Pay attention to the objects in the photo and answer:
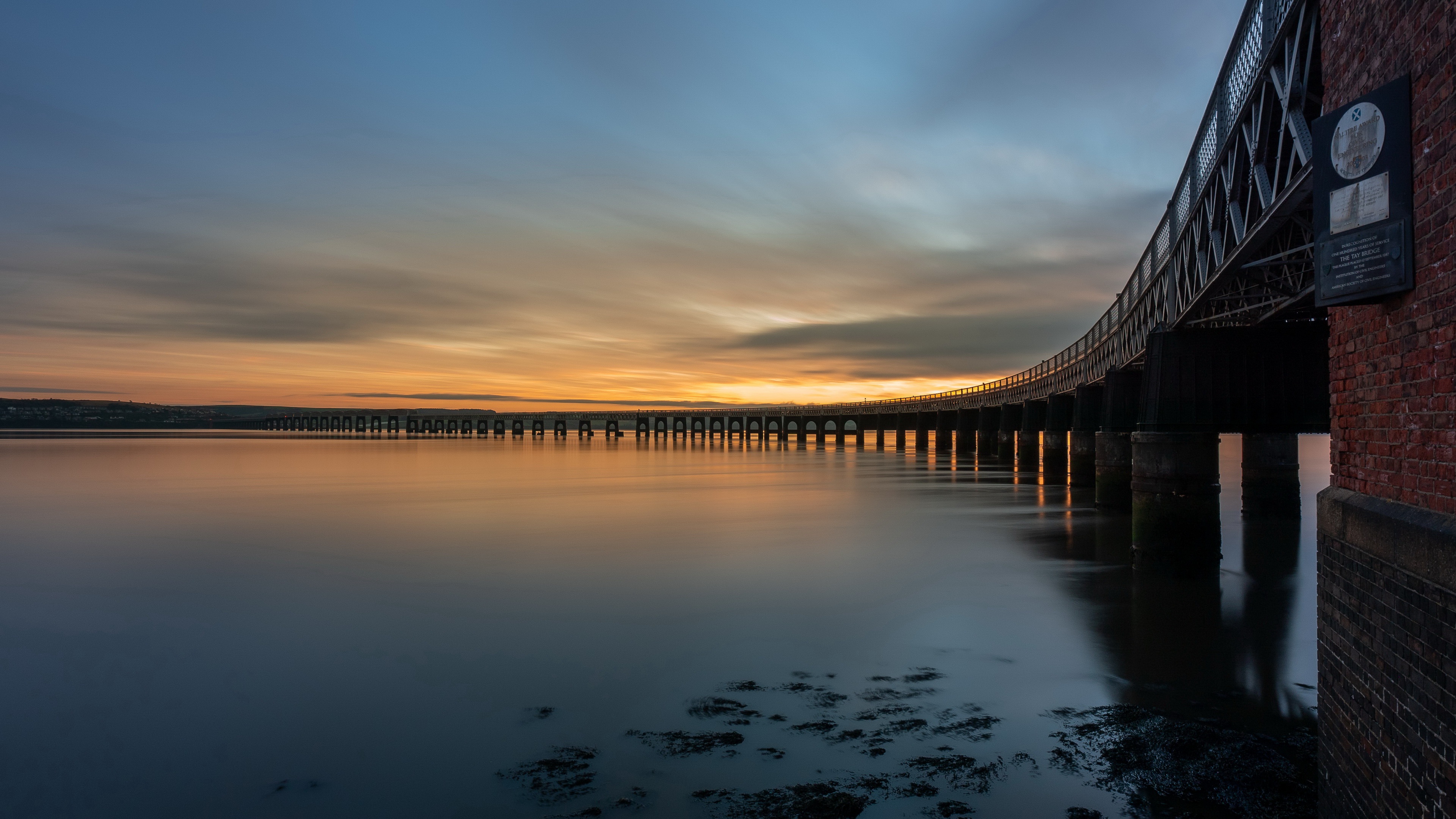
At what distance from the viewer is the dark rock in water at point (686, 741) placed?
947 cm

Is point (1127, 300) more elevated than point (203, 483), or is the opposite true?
point (1127, 300)

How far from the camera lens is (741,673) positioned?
12.6 m

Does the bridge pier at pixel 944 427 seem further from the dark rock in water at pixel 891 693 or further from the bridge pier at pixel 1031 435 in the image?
the dark rock in water at pixel 891 693

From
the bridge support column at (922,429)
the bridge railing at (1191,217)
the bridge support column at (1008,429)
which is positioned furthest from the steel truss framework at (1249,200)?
the bridge support column at (922,429)

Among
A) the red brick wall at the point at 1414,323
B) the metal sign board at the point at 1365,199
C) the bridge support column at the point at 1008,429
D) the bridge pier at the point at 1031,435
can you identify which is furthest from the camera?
the bridge support column at the point at 1008,429

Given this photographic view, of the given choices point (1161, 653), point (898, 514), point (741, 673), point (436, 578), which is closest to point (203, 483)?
point (436, 578)

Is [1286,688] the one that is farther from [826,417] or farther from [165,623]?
[826,417]

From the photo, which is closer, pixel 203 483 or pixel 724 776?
pixel 724 776

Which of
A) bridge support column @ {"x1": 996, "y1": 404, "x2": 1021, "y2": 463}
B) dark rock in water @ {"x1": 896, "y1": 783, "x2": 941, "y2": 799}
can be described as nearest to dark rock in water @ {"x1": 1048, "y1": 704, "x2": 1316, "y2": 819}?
dark rock in water @ {"x1": 896, "y1": 783, "x2": 941, "y2": 799}

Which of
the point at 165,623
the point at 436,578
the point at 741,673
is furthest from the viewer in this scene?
the point at 436,578

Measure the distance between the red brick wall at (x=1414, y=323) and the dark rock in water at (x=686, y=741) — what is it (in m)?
6.87

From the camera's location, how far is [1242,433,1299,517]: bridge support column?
95.4 feet

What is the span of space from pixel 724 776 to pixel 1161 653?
28.6ft

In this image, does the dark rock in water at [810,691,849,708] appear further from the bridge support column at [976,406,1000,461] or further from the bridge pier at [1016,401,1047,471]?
the bridge support column at [976,406,1000,461]
